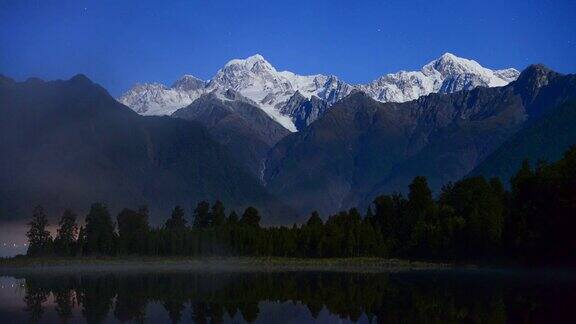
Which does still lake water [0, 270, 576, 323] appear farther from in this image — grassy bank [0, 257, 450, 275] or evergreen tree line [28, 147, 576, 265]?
grassy bank [0, 257, 450, 275]

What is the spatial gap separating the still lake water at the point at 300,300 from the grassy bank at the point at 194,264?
43.2 metres

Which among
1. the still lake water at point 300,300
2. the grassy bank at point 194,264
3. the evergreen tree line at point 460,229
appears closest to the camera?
the still lake water at point 300,300

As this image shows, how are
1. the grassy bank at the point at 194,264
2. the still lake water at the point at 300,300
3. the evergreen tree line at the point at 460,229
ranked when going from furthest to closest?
the grassy bank at the point at 194,264, the evergreen tree line at the point at 460,229, the still lake water at the point at 300,300

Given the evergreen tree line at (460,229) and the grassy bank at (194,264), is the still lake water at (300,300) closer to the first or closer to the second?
the evergreen tree line at (460,229)

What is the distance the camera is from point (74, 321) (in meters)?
64.8

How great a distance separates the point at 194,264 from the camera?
591ft

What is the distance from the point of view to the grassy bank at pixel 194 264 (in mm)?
157875

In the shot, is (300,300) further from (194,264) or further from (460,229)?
(194,264)

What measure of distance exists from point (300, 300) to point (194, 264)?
10136 cm

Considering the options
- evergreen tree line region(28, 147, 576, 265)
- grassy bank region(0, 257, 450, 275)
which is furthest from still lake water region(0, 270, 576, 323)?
grassy bank region(0, 257, 450, 275)

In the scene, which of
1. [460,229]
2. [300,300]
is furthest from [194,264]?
[300,300]

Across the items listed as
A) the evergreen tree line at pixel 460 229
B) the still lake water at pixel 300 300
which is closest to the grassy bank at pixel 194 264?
the evergreen tree line at pixel 460 229

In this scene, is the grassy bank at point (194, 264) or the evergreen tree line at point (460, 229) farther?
the grassy bank at point (194, 264)

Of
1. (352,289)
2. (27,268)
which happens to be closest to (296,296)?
(352,289)
